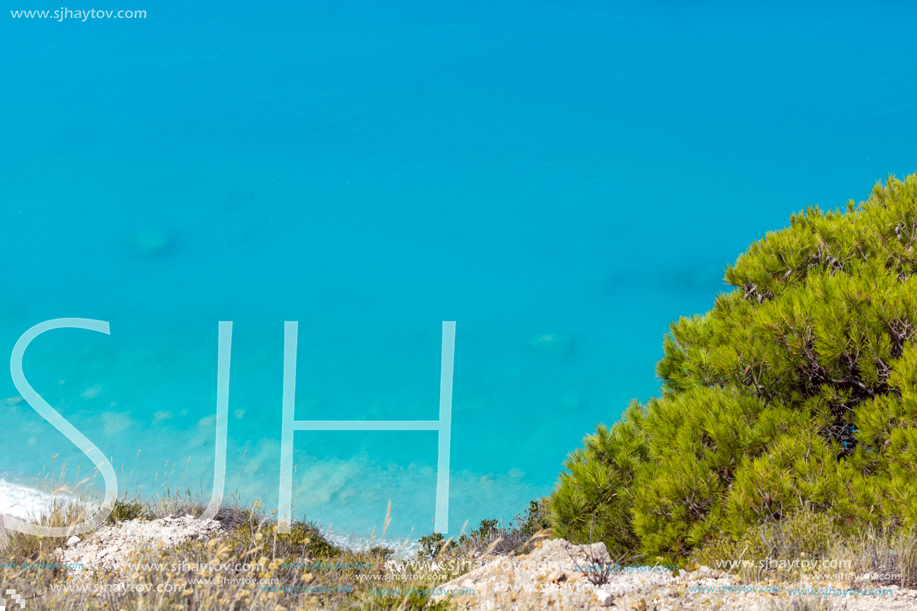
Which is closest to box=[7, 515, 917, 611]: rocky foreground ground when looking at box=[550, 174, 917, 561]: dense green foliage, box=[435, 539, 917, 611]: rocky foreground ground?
box=[435, 539, 917, 611]: rocky foreground ground

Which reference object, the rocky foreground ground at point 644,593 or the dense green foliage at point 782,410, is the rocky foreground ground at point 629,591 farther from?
the dense green foliage at point 782,410

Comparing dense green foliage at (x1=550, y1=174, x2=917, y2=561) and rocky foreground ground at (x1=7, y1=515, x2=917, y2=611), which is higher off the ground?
dense green foliage at (x1=550, y1=174, x2=917, y2=561)

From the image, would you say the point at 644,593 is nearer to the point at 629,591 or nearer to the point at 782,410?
the point at 629,591

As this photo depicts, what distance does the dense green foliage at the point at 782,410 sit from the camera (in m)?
3.57

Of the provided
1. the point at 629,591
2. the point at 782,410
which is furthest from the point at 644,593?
the point at 782,410

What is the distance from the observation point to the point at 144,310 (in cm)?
1299

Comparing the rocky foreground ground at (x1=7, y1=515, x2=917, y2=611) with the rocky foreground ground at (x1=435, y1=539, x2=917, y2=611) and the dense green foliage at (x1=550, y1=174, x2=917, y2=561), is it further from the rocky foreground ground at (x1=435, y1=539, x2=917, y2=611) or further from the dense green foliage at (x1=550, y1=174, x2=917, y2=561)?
the dense green foliage at (x1=550, y1=174, x2=917, y2=561)

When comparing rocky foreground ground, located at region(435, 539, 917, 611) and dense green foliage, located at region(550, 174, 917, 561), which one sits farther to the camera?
dense green foliage, located at region(550, 174, 917, 561)

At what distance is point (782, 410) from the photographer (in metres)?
3.88

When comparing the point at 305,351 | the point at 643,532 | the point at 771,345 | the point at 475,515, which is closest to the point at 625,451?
the point at 643,532

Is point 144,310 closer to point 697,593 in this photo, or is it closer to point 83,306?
point 83,306

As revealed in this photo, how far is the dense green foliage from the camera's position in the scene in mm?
3568

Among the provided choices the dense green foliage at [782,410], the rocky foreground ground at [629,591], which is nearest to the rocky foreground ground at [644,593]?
the rocky foreground ground at [629,591]

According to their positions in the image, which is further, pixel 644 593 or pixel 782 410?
pixel 782 410
